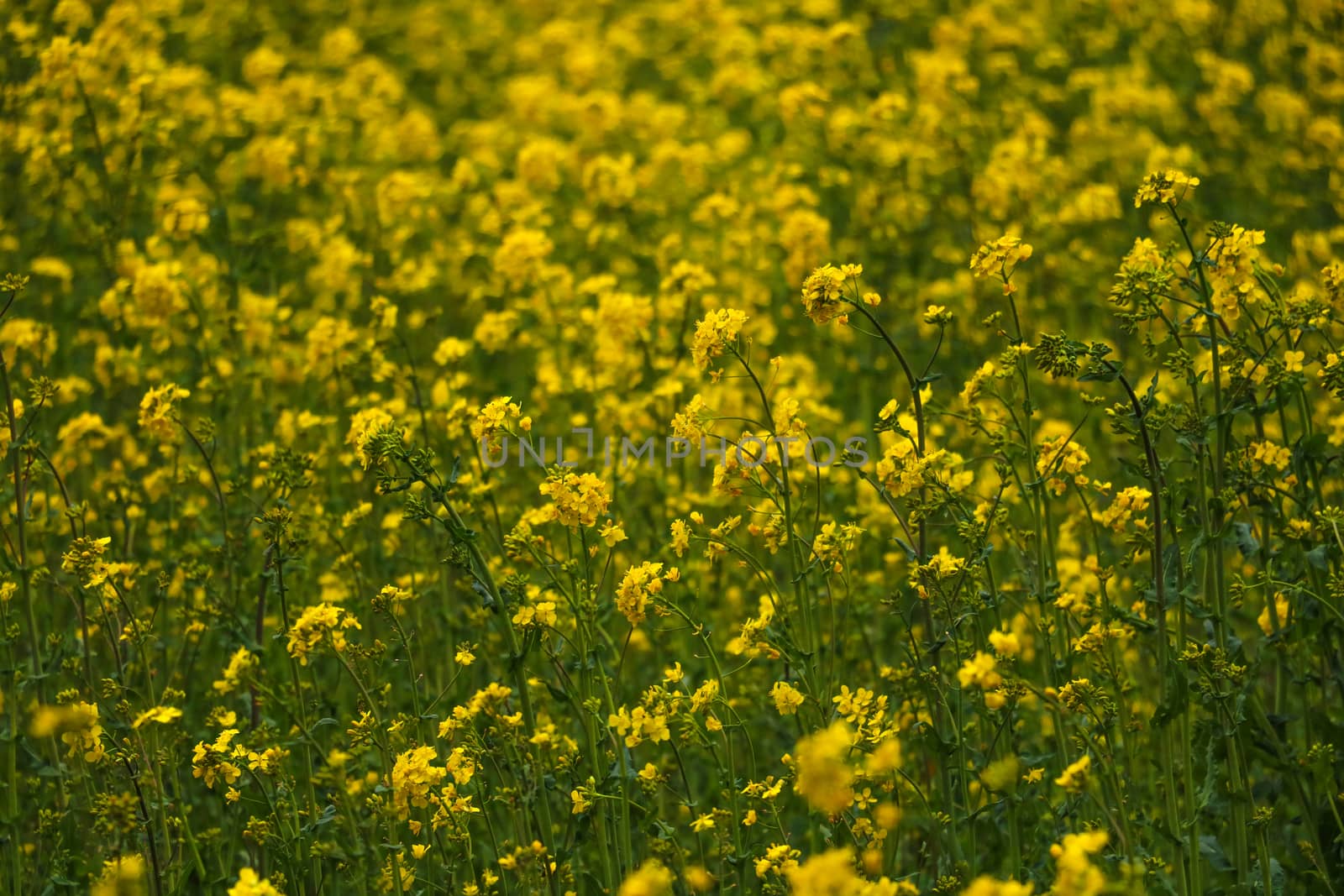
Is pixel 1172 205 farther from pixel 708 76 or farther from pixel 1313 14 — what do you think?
pixel 708 76

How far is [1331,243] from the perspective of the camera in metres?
8.13

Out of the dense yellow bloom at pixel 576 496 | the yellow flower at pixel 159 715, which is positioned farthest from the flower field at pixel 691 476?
the yellow flower at pixel 159 715

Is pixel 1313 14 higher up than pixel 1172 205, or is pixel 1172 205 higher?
pixel 1313 14

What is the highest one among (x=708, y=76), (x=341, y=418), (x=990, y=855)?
(x=708, y=76)

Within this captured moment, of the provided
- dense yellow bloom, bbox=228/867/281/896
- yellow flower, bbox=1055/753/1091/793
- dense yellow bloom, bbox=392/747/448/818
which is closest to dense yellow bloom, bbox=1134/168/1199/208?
yellow flower, bbox=1055/753/1091/793

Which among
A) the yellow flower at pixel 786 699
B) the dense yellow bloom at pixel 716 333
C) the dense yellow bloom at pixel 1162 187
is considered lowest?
the yellow flower at pixel 786 699

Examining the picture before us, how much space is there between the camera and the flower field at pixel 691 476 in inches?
159

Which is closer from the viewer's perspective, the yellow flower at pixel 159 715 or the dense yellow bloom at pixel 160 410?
the yellow flower at pixel 159 715

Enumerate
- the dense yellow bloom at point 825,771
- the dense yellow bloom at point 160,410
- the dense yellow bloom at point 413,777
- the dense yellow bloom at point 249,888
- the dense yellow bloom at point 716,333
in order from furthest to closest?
1. the dense yellow bloom at point 160,410
2. the dense yellow bloom at point 716,333
3. the dense yellow bloom at point 413,777
4. the dense yellow bloom at point 249,888
5. the dense yellow bloom at point 825,771

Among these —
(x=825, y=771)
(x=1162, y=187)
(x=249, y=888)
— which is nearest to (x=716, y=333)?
(x=1162, y=187)

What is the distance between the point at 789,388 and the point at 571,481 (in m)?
3.16

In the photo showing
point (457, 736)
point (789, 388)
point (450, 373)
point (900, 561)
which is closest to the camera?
point (457, 736)

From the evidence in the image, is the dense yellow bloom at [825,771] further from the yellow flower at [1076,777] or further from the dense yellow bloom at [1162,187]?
the dense yellow bloom at [1162,187]

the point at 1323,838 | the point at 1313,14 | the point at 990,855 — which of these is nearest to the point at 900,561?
the point at 990,855
